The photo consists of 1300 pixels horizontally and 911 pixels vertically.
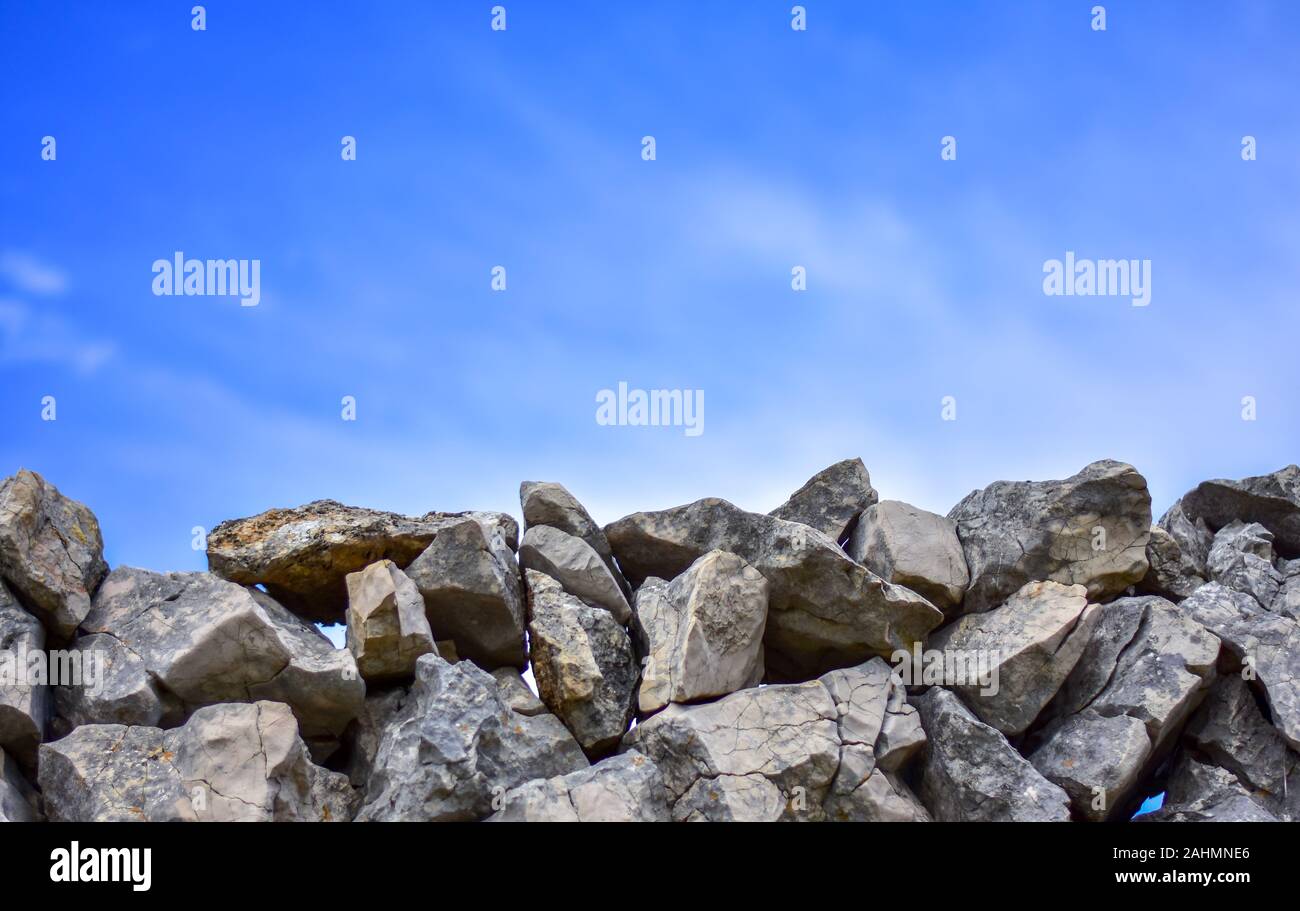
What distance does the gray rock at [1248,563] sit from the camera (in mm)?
11039

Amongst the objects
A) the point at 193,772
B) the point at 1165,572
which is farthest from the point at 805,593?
the point at 193,772

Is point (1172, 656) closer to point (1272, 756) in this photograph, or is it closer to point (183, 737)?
point (1272, 756)

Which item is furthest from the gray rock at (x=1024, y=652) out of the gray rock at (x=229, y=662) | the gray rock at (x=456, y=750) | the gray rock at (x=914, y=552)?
the gray rock at (x=229, y=662)

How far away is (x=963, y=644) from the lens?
10336 mm

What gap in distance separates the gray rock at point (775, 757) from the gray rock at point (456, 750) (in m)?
0.80

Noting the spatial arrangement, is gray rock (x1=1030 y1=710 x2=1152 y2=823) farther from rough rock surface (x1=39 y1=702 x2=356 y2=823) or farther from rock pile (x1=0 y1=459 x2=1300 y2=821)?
rough rock surface (x1=39 y1=702 x2=356 y2=823)

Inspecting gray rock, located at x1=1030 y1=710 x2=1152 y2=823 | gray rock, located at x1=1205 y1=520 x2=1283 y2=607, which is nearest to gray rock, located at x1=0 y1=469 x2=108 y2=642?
gray rock, located at x1=1030 y1=710 x2=1152 y2=823

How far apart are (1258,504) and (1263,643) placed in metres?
2.31

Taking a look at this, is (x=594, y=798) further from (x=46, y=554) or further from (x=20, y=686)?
(x=46, y=554)

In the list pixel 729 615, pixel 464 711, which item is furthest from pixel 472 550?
pixel 729 615

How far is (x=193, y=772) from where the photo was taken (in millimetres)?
8297
